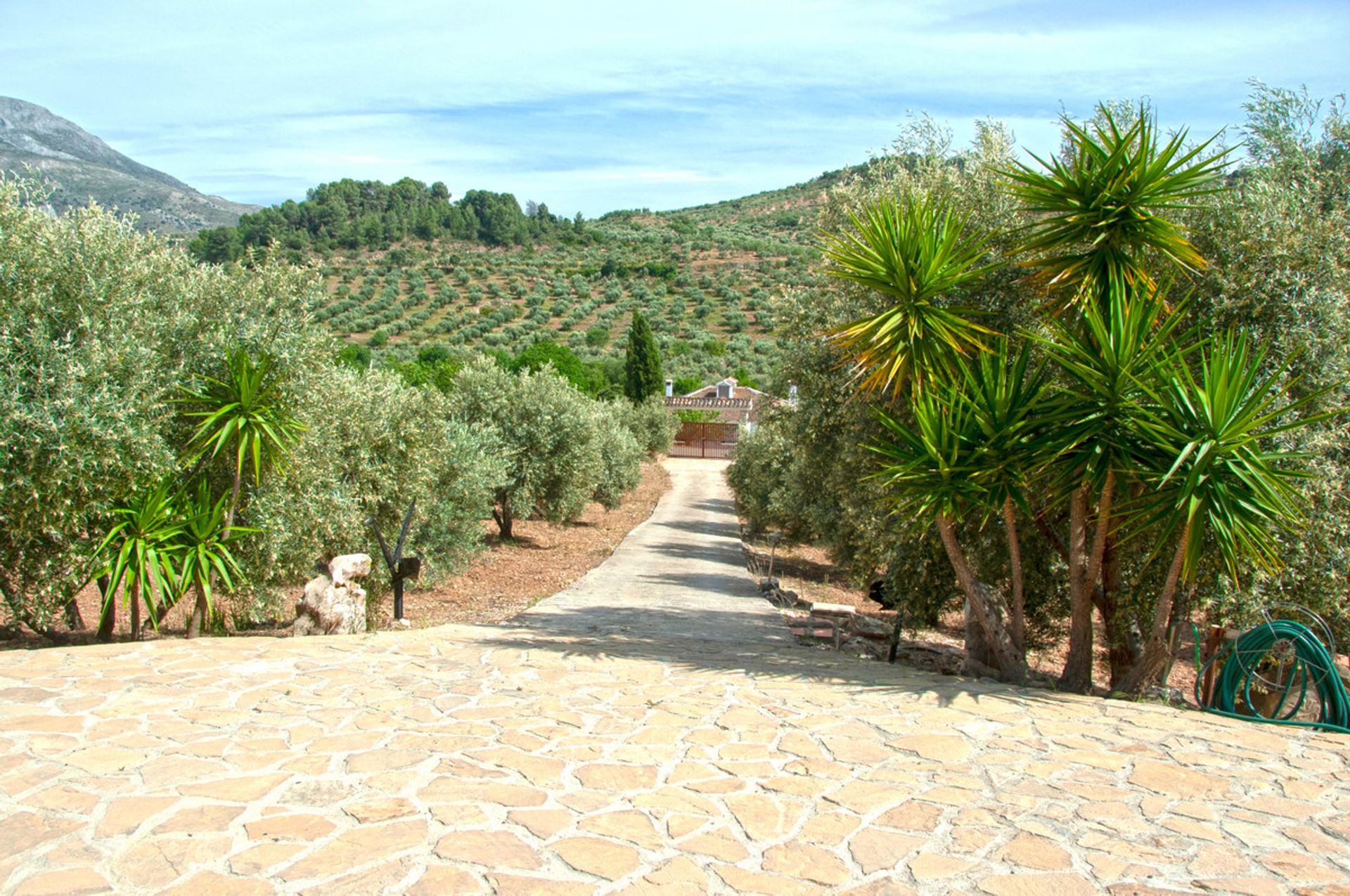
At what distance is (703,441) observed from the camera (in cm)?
5566

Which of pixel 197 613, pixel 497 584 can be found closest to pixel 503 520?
pixel 497 584

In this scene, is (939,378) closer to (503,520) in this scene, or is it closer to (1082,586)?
(1082,586)

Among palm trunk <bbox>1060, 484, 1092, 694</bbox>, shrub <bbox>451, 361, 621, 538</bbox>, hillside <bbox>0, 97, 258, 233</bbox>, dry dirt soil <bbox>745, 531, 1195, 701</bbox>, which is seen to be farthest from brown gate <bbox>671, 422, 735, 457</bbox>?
palm trunk <bbox>1060, 484, 1092, 694</bbox>

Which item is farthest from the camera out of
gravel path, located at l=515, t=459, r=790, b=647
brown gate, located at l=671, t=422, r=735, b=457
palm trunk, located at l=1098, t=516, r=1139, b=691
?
brown gate, located at l=671, t=422, r=735, b=457

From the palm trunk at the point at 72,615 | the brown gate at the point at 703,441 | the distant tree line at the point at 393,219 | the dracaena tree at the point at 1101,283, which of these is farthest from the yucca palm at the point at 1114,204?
the distant tree line at the point at 393,219

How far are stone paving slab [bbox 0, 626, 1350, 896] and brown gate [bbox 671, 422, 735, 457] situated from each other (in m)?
47.2

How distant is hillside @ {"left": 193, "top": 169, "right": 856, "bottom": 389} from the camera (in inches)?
2527

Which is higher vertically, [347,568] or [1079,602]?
[1079,602]

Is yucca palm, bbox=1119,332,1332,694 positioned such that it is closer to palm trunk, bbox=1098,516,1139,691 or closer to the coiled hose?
the coiled hose

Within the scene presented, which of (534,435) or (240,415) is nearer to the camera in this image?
(240,415)

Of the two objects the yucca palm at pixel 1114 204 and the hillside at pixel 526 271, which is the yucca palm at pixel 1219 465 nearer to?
the yucca palm at pixel 1114 204

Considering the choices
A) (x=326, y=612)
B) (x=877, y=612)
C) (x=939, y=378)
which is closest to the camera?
(x=939, y=378)

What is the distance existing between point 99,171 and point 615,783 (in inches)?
3579

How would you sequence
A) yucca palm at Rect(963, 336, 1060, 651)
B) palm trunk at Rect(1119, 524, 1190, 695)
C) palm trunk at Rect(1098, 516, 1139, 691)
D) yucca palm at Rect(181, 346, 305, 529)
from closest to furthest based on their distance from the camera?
palm trunk at Rect(1119, 524, 1190, 695), yucca palm at Rect(963, 336, 1060, 651), palm trunk at Rect(1098, 516, 1139, 691), yucca palm at Rect(181, 346, 305, 529)
